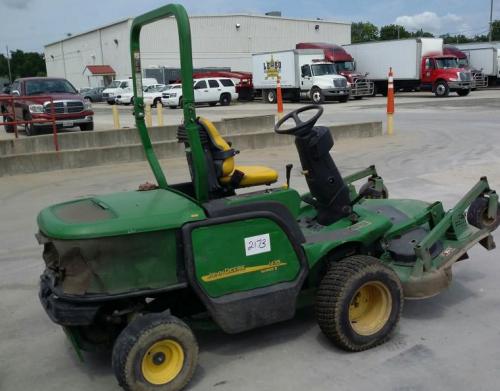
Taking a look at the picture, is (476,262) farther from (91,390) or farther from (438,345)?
(91,390)

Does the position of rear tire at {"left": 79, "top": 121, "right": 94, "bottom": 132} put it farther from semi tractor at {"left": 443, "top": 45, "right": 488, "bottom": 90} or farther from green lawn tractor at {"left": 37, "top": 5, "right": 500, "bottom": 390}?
semi tractor at {"left": 443, "top": 45, "right": 488, "bottom": 90}

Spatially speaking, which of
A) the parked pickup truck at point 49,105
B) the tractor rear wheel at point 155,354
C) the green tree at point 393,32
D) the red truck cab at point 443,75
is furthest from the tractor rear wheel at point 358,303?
the green tree at point 393,32

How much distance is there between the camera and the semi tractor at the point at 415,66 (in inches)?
1240

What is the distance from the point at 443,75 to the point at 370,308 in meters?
30.5

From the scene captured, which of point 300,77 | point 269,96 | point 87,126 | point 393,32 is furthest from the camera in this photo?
point 393,32

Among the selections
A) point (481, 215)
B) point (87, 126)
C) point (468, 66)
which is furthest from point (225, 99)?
point (481, 215)

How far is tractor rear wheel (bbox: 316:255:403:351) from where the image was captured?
353cm

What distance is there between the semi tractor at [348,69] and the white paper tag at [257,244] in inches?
1208

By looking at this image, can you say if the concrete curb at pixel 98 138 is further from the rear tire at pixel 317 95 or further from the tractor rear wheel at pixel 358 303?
the rear tire at pixel 317 95

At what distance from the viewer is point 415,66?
33.3 metres

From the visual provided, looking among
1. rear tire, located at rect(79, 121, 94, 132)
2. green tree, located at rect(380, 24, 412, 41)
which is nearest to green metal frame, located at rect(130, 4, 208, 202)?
rear tire, located at rect(79, 121, 94, 132)

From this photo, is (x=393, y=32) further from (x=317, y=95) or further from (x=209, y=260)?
(x=209, y=260)

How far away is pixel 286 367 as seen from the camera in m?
3.53

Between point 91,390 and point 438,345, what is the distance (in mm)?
2215
